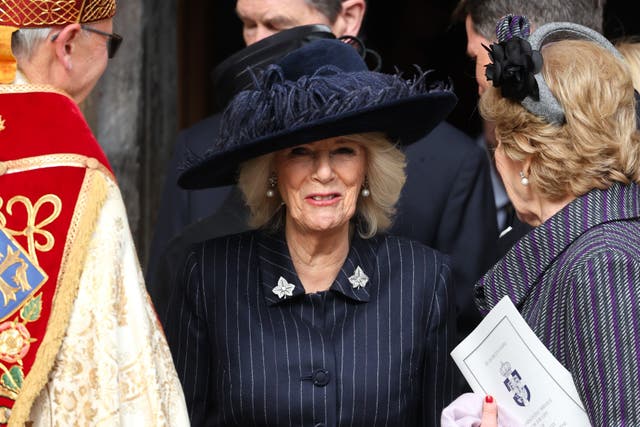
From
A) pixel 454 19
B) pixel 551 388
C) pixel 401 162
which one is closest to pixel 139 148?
pixel 454 19

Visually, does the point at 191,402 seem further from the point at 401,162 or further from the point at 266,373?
the point at 401,162

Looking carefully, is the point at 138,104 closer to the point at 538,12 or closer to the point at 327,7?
the point at 327,7

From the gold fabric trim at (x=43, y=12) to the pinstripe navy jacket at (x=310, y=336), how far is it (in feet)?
2.75

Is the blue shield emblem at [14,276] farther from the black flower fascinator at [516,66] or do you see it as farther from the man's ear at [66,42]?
the black flower fascinator at [516,66]

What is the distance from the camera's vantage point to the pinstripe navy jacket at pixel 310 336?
11.0ft

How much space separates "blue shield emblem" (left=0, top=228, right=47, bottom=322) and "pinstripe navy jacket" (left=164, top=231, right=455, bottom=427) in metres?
0.73

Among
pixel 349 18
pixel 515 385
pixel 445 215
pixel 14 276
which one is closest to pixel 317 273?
pixel 445 215

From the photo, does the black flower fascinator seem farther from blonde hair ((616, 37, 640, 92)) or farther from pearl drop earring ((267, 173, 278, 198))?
pearl drop earring ((267, 173, 278, 198))

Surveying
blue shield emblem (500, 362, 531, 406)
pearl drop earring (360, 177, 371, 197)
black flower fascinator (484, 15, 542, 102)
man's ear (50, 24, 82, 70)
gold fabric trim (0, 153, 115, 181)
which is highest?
man's ear (50, 24, 82, 70)

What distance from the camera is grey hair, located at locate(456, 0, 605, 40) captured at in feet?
12.8

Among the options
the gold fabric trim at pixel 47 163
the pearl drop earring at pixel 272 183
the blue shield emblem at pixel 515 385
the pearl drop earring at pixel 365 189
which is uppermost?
the gold fabric trim at pixel 47 163

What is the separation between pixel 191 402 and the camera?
3484 mm

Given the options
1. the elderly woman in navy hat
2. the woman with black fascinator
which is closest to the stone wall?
the elderly woman in navy hat

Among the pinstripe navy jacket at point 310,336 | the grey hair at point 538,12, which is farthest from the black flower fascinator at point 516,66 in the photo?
the grey hair at point 538,12
